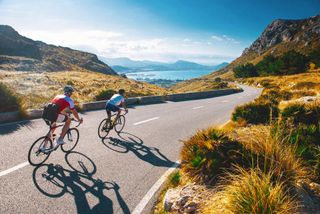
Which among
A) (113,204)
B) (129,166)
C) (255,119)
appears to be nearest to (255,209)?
(113,204)

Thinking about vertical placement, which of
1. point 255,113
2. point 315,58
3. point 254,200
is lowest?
point 255,113

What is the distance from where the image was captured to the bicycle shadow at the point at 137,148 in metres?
7.85

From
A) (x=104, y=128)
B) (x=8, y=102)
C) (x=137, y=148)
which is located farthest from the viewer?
(x=8, y=102)

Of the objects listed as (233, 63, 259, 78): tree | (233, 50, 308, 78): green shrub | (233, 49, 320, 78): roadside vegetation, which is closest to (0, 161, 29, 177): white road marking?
(233, 49, 320, 78): roadside vegetation

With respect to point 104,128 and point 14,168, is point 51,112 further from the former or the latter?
point 104,128

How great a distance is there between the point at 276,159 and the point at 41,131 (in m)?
8.60

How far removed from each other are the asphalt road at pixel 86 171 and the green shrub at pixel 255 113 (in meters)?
2.59

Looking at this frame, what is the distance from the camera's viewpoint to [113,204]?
16.8 ft

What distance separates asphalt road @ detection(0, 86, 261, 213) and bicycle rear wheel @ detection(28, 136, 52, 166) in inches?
7.9

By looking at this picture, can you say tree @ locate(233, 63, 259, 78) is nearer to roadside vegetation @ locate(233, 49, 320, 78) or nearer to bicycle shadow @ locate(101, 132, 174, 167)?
roadside vegetation @ locate(233, 49, 320, 78)

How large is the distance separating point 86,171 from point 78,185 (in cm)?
81

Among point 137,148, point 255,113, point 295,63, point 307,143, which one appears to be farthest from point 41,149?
point 295,63

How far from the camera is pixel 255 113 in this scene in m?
11.3

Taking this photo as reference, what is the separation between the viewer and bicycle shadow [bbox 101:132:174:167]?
785 cm
